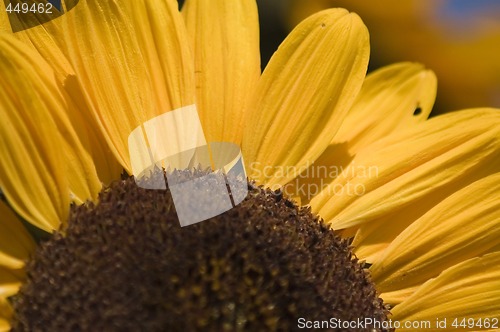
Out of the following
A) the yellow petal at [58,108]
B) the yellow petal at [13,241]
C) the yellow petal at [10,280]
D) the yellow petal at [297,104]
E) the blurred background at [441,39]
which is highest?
the blurred background at [441,39]

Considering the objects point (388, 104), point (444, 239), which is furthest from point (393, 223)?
point (388, 104)

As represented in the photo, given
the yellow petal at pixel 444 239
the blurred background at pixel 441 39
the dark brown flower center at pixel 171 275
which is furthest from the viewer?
the blurred background at pixel 441 39

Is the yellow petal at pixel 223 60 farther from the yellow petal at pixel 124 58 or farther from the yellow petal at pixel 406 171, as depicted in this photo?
the yellow petal at pixel 406 171

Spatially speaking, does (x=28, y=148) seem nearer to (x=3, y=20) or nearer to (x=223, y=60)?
(x=3, y=20)

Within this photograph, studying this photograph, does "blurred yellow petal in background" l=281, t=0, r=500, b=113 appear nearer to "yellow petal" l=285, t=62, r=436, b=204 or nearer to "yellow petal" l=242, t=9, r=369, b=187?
"yellow petal" l=285, t=62, r=436, b=204

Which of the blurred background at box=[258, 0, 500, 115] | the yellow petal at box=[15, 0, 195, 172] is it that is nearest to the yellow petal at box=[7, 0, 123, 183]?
the yellow petal at box=[15, 0, 195, 172]

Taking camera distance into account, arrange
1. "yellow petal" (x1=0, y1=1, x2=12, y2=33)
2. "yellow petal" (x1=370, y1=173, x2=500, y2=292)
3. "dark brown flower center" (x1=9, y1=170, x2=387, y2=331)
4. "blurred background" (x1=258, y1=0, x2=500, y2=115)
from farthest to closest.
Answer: "blurred background" (x1=258, y1=0, x2=500, y2=115) → "yellow petal" (x1=370, y1=173, x2=500, y2=292) → "yellow petal" (x1=0, y1=1, x2=12, y2=33) → "dark brown flower center" (x1=9, y1=170, x2=387, y2=331)

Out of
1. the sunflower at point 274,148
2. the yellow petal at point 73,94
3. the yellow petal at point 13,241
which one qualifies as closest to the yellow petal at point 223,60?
the sunflower at point 274,148
